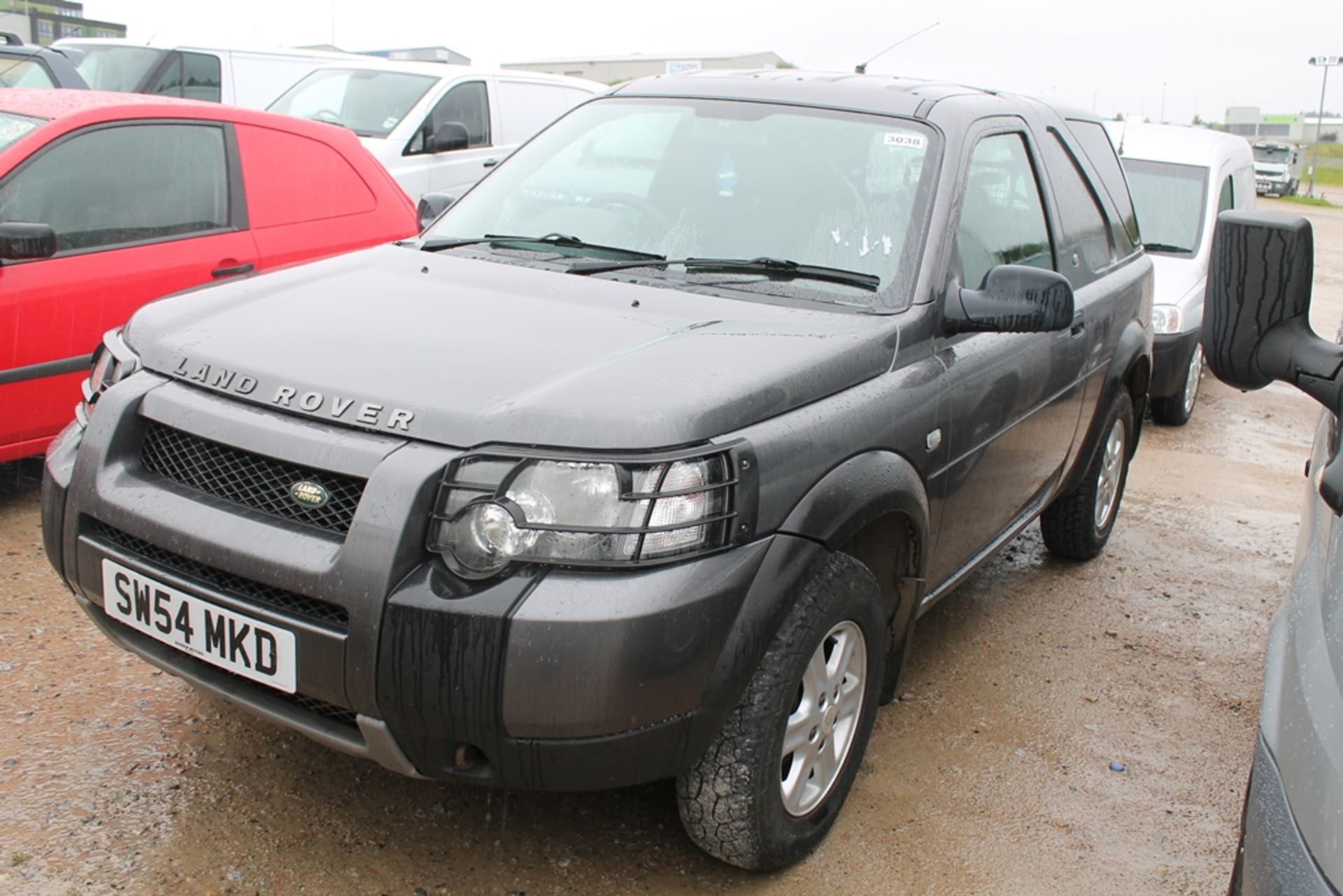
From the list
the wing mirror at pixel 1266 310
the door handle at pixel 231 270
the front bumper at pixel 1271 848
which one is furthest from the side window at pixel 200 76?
the front bumper at pixel 1271 848

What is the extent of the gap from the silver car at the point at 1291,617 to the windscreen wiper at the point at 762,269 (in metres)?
1.27

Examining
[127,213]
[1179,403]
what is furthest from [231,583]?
[1179,403]

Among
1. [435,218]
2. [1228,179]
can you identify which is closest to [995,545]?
[435,218]

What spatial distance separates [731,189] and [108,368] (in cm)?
167

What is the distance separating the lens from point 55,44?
11062 mm

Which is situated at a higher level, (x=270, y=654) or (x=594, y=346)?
(x=594, y=346)

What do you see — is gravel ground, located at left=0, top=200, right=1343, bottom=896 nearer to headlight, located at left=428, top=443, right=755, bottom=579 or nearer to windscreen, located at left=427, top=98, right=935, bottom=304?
headlight, located at left=428, top=443, right=755, bottom=579

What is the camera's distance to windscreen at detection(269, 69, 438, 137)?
9.70 m

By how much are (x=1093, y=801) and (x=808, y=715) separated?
1056mm

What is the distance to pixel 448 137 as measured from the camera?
897cm

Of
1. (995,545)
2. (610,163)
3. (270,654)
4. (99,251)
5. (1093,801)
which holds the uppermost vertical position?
(610,163)

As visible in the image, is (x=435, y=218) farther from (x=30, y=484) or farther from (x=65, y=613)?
(x=30, y=484)

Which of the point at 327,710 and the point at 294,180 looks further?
the point at 294,180

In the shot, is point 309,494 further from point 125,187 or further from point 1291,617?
point 125,187
